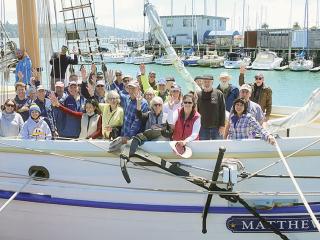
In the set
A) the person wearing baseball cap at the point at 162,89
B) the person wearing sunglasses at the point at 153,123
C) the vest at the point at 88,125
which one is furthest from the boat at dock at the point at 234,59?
the person wearing sunglasses at the point at 153,123

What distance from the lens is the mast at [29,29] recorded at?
852cm

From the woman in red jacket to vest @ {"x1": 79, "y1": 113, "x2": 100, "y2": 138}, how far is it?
46.1 inches

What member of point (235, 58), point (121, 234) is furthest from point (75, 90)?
point (235, 58)

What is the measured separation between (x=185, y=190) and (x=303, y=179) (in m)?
1.27

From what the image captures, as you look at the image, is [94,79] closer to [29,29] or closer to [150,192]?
[29,29]

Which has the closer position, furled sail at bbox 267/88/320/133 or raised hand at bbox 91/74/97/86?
furled sail at bbox 267/88/320/133

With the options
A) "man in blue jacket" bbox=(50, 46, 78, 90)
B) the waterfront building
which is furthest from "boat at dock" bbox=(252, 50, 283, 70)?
"man in blue jacket" bbox=(50, 46, 78, 90)

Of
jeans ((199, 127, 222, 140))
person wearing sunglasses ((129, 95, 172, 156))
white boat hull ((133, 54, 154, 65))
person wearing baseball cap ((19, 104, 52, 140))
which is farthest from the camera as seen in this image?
white boat hull ((133, 54, 154, 65))

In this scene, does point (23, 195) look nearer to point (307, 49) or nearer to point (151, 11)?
point (151, 11)

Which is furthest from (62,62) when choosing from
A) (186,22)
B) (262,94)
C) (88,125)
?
(186,22)

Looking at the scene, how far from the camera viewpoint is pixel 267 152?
4684 mm

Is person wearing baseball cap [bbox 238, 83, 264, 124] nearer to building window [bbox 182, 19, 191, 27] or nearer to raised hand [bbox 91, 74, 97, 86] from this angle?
raised hand [bbox 91, 74, 97, 86]

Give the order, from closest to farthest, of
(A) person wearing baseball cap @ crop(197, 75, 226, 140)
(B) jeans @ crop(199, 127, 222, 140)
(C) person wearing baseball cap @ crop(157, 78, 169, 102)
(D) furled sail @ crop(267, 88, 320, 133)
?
1. (D) furled sail @ crop(267, 88, 320, 133)
2. (A) person wearing baseball cap @ crop(197, 75, 226, 140)
3. (B) jeans @ crop(199, 127, 222, 140)
4. (C) person wearing baseball cap @ crop(157, 78, 169, 102)

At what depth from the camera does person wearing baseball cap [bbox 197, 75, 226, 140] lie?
566 cm
